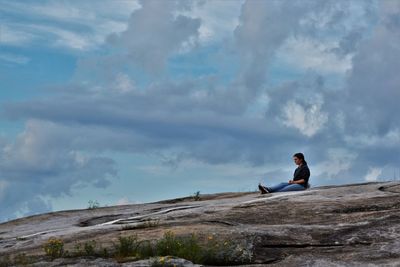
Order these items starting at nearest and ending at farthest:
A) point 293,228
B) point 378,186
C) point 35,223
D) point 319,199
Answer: point 293,228
point 319,199
point 378,186
point 35,223

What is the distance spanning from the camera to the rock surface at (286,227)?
14305 millimetres

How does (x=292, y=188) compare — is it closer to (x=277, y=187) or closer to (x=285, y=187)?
(x=285, y=187)

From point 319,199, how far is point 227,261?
7089 millimetres

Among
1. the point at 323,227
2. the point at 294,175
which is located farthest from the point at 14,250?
the point at 294,175

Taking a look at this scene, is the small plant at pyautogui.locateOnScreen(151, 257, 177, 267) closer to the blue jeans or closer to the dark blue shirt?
the blue jeans

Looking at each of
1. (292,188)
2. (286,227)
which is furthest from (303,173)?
(286,227)

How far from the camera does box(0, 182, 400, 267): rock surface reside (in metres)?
14.3

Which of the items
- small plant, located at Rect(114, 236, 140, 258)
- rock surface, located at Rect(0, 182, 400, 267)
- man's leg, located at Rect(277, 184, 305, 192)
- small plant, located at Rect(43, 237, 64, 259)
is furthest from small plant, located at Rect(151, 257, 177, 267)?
man's leg, located at Rect(277, 184, 305, 192)

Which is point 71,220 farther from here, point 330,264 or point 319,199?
point 330,264

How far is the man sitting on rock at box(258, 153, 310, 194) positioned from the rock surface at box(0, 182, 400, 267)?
927mm

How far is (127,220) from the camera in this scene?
2089 centimetres

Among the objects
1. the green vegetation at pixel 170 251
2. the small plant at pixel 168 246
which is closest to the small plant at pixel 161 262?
the green vegetation at pixel 170 251

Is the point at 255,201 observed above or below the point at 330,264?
above

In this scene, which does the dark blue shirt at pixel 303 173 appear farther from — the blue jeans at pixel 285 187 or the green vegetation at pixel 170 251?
the green vegetation at pixel 170 251
